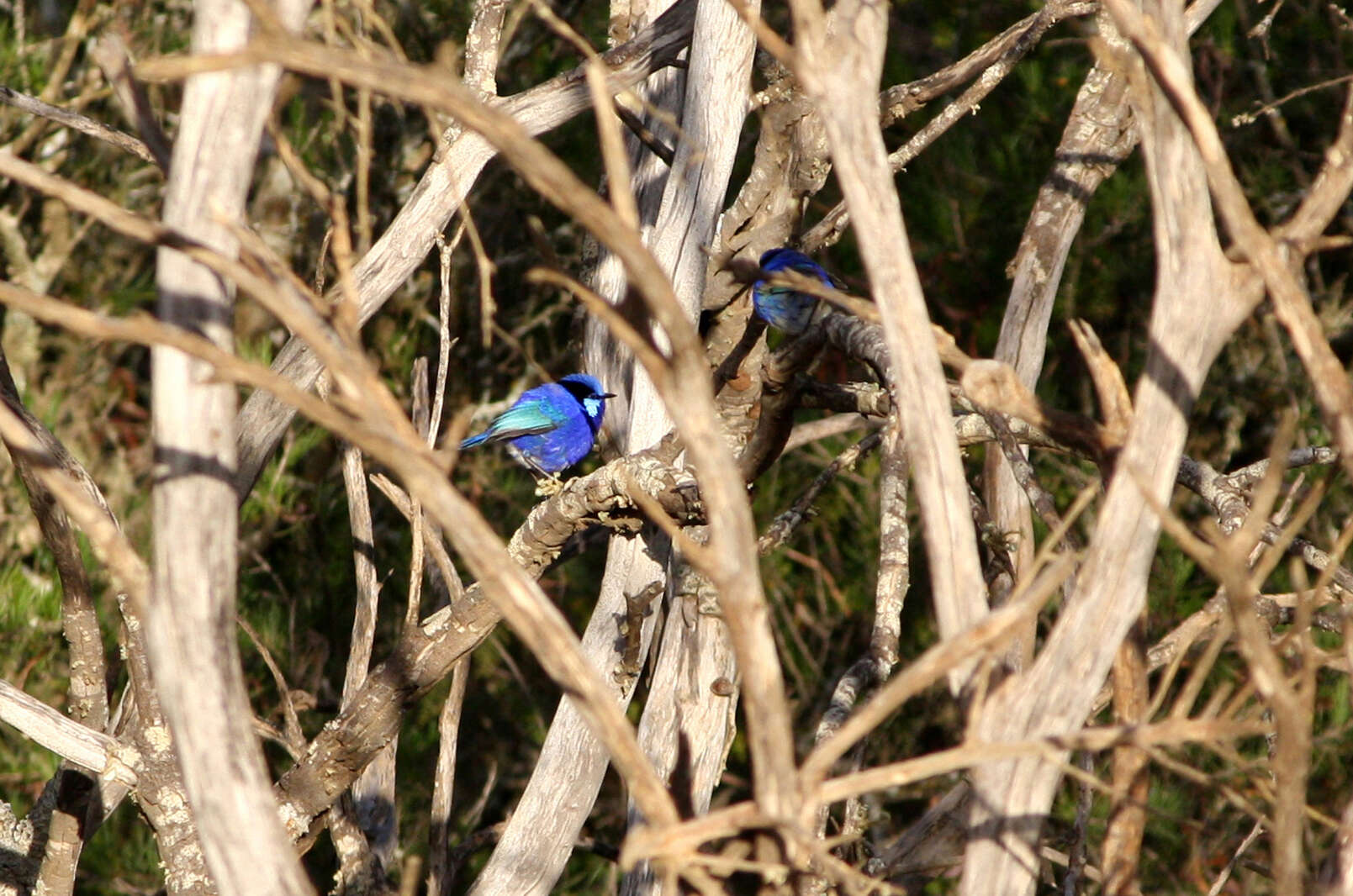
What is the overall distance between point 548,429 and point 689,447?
14.1 ft

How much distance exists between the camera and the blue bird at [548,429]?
524 cm

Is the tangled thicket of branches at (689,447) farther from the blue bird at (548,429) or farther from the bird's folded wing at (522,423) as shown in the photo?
the bird's folded wing at (522,423)

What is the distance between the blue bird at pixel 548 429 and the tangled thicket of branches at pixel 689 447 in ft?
2.37

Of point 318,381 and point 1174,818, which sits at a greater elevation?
point 318,381

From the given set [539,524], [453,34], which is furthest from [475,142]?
[453,34]

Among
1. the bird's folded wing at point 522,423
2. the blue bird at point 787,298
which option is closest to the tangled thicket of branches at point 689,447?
the blue bird at point 787,298

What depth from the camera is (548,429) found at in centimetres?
551

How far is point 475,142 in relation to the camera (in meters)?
2.84

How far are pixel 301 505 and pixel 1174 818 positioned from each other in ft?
18.1

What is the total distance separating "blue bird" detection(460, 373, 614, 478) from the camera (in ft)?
17.2

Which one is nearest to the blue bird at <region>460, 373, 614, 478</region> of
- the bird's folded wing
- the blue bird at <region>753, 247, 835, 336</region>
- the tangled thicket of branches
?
the bird's folded wing

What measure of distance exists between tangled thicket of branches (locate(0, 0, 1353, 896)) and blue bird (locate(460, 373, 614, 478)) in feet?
2.37

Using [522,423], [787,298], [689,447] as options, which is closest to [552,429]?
[522,423]

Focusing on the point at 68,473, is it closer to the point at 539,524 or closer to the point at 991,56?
the point at 539,524
